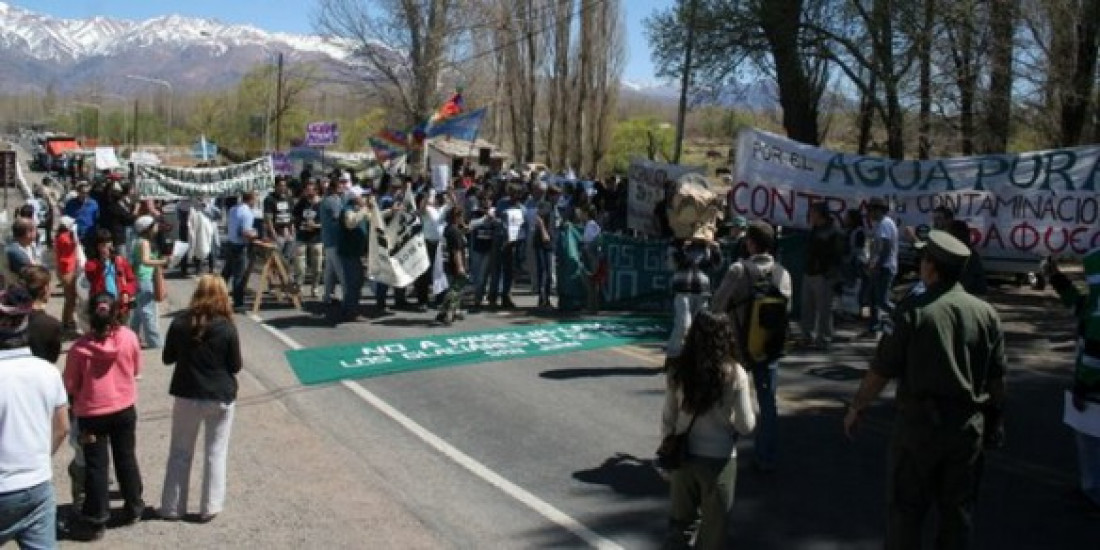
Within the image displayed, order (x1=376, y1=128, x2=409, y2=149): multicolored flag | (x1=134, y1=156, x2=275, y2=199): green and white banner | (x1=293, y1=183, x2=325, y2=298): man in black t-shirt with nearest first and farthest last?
(x1=293, y1=183, x2=325, y2=298): man in black t-shirt, (x1=134, y1=156, x2=275, y2=199): green and white banner, (x1=376, y1=128, x2=409, y2=149): multicolored flag

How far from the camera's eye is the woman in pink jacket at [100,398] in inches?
233

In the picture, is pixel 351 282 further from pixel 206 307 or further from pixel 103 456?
pixel 103 456

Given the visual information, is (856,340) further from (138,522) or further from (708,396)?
(138,522)

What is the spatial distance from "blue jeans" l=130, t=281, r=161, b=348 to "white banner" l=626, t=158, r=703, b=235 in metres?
8.75

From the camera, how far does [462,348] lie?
11883 millimetres

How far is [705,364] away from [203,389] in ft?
10.2

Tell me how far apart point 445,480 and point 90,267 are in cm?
543

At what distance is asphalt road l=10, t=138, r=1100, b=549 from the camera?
6297mm

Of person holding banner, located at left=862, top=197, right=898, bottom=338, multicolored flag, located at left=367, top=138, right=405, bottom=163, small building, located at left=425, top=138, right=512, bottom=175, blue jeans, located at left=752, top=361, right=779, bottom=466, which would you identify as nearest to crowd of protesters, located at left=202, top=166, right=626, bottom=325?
person holding banner, located at left=862, top=197, right=898, bottom=338

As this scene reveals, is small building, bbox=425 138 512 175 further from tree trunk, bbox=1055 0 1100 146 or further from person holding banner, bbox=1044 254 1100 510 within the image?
person holding banner, bbox=1044 254 1100 510

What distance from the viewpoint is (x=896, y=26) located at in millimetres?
18922

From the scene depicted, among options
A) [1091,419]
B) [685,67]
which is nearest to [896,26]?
[685,67]

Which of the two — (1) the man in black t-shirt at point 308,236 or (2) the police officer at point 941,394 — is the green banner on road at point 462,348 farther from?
(2) the police officer at point 941,394

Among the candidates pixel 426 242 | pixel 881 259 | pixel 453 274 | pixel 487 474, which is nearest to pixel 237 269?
pixel 426 242
